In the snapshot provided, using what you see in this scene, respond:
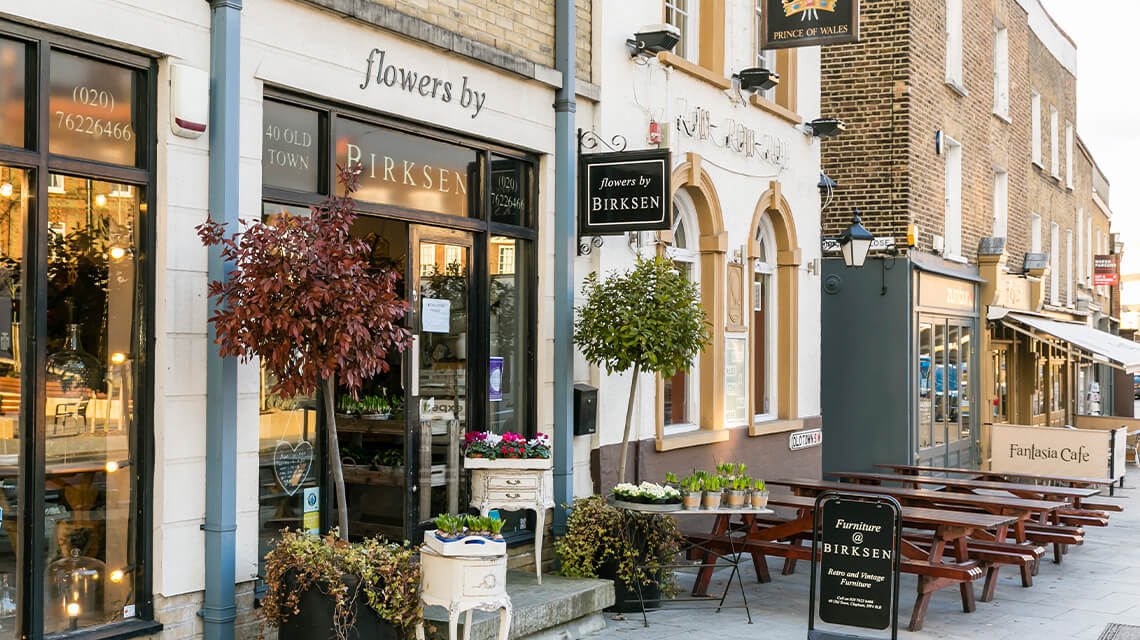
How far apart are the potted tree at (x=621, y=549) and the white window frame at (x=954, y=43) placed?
12.2m

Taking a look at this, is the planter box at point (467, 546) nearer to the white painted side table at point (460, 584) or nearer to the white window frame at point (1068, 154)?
the white painted side table at point (460, 584)

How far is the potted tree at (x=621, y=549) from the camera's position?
343 inches

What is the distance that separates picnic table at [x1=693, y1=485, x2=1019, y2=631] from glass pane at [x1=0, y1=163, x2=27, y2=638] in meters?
5.22

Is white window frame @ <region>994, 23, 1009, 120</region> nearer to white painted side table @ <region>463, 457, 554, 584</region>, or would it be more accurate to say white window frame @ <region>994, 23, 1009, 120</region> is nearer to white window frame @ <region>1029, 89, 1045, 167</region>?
white window frame @ <region>1029, 89, 1045, 167</region>

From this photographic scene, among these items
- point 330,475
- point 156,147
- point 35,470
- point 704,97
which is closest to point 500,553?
point 330,475

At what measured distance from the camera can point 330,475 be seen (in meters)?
7.42

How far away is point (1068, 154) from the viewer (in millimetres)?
27531

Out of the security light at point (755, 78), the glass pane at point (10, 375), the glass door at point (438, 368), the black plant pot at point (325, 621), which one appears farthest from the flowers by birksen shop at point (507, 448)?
the security light at point (755, 78)

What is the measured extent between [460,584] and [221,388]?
1.67 m

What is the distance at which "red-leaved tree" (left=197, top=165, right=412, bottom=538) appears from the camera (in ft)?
19.2

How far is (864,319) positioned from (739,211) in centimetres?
532

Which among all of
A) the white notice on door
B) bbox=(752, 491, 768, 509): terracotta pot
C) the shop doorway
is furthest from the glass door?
the shop doorway

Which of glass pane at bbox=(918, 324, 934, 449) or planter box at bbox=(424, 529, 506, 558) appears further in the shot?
glass pane at bbox=(918, 324, 934, 449)

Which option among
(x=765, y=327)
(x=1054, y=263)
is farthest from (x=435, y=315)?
(x=1054, y=263)
